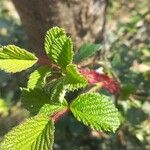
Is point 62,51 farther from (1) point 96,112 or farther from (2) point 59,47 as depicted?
(1) point 96,112

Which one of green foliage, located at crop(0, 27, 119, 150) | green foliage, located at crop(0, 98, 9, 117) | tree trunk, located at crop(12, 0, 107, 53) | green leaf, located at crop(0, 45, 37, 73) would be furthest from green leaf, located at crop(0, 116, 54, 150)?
green foliage, located at crop(0, 98, 9, 117)

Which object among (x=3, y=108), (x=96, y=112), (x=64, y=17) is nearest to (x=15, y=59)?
(x=96, y=112)

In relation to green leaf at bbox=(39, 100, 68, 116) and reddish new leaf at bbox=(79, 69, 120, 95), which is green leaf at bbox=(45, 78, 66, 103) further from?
reddish new leaf at bbox=(79, 69, 120, 95)

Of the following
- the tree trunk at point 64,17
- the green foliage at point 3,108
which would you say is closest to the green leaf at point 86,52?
the tree trunk at point 64,17

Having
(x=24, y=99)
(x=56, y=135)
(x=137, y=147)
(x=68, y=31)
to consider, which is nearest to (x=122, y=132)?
(x=137, y=147)

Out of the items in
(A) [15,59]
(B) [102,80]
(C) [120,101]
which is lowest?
(C) [120,101]

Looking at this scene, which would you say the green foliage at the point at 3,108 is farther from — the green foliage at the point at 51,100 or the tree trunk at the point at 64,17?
the green foliage at the point at 51,100
